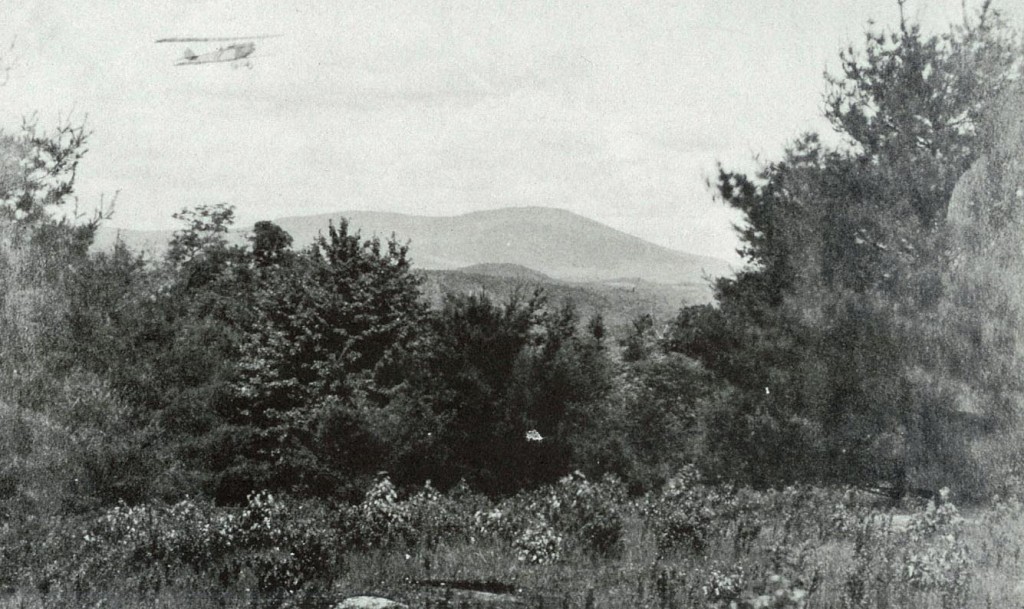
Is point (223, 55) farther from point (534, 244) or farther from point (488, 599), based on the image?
point (534, 244)

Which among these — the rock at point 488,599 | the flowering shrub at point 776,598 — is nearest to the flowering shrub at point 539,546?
the rock at point 488,599

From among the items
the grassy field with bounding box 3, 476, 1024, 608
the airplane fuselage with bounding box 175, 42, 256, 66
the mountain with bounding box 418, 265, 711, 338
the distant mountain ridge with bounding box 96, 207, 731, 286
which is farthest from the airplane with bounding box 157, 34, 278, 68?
the distant mountain ridge with bounding box 96, 207, 731, 286

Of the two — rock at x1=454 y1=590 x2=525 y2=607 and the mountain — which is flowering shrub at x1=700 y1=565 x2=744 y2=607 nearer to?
rock at x1=454 y1=590 x2=525 y2=607

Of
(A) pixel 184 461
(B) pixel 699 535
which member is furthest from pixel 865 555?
(A) pixel 184 461

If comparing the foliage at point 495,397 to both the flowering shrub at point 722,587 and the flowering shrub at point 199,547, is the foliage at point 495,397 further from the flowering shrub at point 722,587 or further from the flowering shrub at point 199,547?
the flowering shrub at point 722,587

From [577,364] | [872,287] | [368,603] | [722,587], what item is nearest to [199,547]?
[368,603]

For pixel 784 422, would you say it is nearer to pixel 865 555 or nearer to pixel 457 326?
pixel 457 326
